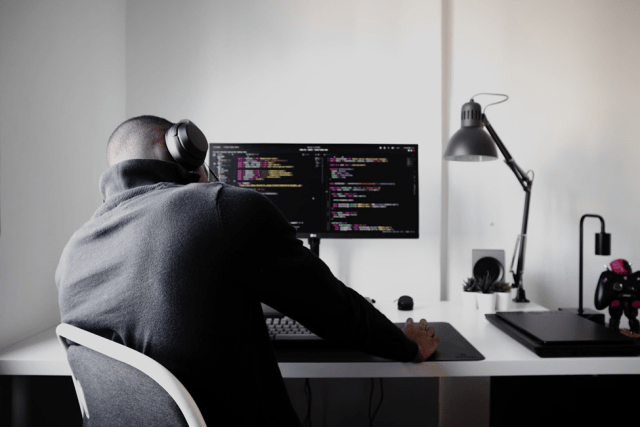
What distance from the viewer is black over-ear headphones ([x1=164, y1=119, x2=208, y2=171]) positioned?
2.69 feet

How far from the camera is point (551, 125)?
5.61 ft

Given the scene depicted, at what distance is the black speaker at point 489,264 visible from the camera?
151 cm

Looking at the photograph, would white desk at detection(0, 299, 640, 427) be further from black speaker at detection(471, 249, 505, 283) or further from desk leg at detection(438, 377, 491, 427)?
desk leg at detection(438, 377, 491, 427)

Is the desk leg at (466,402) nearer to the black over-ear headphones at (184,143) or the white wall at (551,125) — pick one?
the white wall at (551,125)

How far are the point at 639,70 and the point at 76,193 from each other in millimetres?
2354

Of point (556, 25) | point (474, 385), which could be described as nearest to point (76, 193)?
point (474, 385)

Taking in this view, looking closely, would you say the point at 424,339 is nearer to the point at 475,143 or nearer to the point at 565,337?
the point at 565,337

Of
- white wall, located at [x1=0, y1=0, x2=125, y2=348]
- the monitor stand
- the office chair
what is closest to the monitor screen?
the monitor stand

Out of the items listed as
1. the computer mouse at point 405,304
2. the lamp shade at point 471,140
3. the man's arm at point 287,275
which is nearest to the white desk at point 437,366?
→ the man's arm at point 287,275

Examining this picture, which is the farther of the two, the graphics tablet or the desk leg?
the desk leg

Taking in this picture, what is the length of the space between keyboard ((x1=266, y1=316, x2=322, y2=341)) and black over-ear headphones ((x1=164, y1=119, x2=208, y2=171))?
0.45 metres

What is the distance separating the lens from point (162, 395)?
0.54 meters

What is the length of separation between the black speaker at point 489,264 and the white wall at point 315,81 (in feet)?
0.59

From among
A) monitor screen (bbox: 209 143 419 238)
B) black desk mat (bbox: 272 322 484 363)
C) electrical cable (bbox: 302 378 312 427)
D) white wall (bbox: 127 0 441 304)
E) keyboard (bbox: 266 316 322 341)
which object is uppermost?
white wall (bbox: 127 0 441 304)
